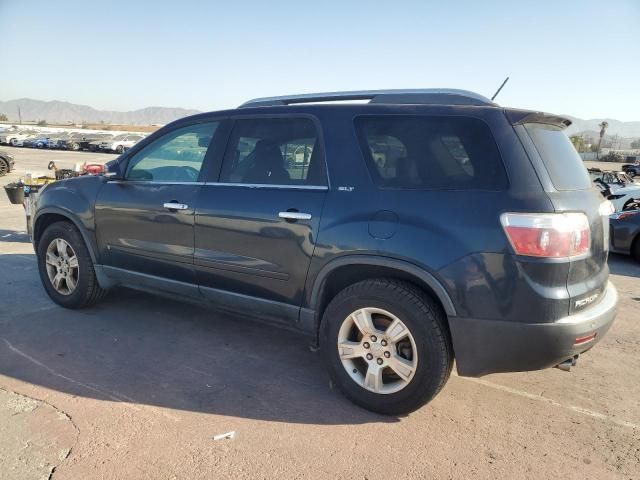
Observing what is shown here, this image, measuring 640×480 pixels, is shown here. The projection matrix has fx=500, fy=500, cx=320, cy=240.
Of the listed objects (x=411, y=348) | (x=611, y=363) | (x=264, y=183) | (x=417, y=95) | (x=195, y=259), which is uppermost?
(x=417, y=95)

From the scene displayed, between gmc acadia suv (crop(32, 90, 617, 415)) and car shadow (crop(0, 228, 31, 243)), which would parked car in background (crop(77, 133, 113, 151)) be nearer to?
car shadow (crop(0, 228, 31, 243))

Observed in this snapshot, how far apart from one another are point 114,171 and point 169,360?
176 cm

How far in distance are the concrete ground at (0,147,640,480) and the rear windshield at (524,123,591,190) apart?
4.81 feet

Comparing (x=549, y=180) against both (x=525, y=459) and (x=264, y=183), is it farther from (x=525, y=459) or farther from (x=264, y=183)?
(x=264, y=183)

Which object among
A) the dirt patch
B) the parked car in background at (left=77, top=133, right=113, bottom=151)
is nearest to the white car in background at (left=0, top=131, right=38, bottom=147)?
the parked car in background at (left=77, top=133, right=113, bottom=151)

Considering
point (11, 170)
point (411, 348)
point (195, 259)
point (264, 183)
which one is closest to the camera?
point (411, 348)

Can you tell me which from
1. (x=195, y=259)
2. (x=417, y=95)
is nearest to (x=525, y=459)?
(x=417, y=95)

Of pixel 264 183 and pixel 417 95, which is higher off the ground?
pixel 417 95

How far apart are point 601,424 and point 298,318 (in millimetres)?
2002

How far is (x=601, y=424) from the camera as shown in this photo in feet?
10.1

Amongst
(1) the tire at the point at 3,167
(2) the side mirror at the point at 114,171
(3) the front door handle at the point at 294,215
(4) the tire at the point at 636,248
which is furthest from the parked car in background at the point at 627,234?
(1) the tire at the point at 3,167

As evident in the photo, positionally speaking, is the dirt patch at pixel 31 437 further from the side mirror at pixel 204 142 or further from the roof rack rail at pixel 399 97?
the roof rack rail at pixel 399 97

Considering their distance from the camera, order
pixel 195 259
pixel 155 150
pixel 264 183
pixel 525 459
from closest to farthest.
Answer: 1. pixel 525 459
2. pixel 264 183
3. pixel 195 259
4. pixel 155 150

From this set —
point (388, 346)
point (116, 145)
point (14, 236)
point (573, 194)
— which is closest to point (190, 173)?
point (388, 346)
